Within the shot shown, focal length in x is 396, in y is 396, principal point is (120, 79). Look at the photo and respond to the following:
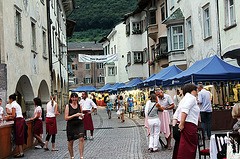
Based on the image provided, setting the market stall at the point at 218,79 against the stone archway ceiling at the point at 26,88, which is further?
the stone archway ceiling at the point at 26,88

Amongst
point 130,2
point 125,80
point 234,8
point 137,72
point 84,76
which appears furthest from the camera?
point 130,2

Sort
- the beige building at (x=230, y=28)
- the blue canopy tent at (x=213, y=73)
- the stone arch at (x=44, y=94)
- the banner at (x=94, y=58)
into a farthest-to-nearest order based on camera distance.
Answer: the banner at (x=94, y=58)
the stone arch at (x=44, y=94)
the beige building at (x=230, y=28)
the blue canopy tent at (x=213, y=73)

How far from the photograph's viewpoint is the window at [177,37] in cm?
2838

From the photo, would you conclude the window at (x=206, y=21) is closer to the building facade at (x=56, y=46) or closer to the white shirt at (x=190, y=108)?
the building facade at (x=56, y=46)

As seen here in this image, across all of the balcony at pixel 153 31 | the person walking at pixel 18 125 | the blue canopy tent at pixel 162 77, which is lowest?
the person walking at pixel 18 125

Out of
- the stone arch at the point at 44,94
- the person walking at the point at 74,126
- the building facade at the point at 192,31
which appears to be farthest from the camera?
the stone arch at the point at 44,94

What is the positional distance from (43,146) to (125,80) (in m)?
47.4

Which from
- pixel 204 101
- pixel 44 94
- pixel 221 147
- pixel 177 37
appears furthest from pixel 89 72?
pixel 221 147

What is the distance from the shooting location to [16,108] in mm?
12234

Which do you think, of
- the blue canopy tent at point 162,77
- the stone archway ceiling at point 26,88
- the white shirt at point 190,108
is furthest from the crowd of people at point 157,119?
the blue canopy tent at point 162,77

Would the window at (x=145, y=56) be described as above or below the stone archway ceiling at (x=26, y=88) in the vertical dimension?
above

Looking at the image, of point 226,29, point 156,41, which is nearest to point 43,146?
point 226,29

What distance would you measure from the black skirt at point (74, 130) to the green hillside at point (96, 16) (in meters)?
103

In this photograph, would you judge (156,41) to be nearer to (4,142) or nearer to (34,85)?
(34,85)
